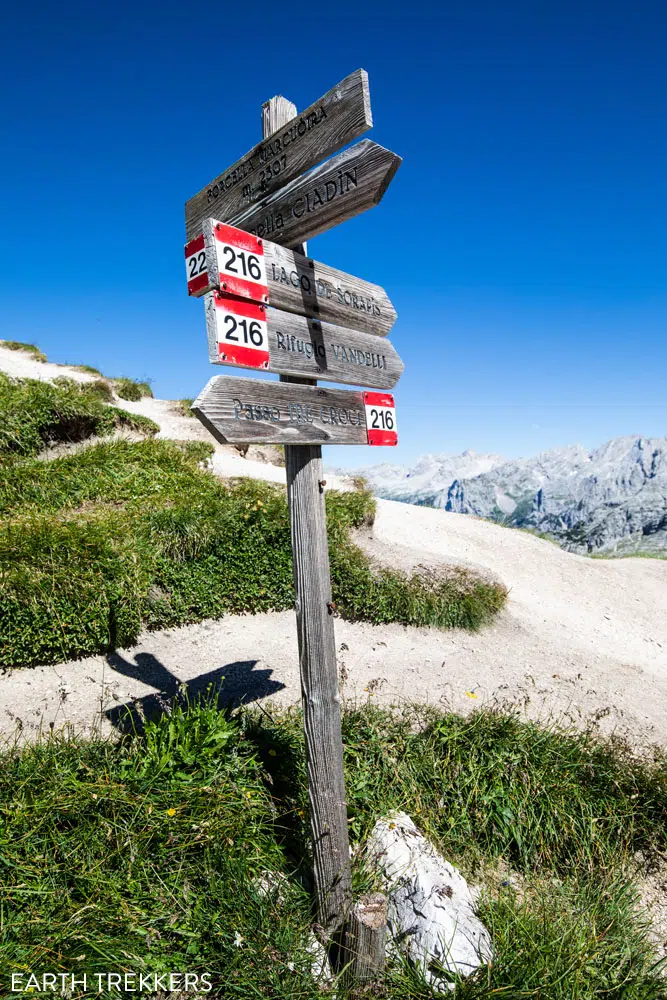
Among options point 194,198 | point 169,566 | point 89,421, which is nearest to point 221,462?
point 89,421

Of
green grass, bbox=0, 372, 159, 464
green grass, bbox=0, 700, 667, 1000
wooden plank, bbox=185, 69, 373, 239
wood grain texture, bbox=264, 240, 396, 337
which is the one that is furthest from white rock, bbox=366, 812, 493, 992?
green grass, bbox=0, 372, 159, 464

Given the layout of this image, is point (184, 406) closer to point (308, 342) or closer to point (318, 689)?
point (308, 342)

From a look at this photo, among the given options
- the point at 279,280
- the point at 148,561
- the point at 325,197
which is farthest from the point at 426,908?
the point at 148,561

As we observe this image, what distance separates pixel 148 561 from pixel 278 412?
4.62m

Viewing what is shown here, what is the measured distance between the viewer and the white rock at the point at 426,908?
2881 mm

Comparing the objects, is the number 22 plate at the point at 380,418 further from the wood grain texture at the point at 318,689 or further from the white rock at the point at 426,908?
the white rock at the point at 426,908

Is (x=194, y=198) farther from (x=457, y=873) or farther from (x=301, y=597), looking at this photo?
(x=457, y=873)

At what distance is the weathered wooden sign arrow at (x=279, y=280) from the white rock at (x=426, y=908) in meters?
3.48

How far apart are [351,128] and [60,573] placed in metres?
5.39

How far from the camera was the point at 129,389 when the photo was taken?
16.5 metres

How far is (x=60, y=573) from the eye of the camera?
586 cm

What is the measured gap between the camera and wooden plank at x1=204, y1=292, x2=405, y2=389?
2410 mm

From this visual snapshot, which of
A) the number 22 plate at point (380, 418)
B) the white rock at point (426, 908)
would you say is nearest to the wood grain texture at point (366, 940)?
the white rock at point (426, 908)

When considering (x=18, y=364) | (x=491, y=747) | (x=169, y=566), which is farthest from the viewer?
(x=18, y=364)
